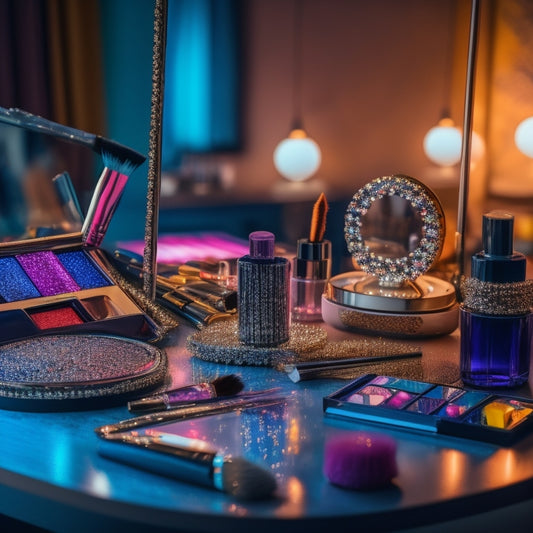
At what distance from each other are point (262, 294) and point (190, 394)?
0.48 ft

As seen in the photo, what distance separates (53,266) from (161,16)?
284mm

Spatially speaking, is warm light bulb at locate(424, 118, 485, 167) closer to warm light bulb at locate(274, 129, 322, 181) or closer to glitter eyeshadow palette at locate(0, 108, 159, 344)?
glitter eyeshadow palette at locate(0, 108, 159, 344)

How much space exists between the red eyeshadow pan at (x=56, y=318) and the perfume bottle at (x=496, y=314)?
379mm

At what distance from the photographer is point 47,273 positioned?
0.92 meters

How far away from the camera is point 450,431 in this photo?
649 millimetres

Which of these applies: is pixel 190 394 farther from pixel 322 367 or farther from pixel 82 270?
pixel 82 270

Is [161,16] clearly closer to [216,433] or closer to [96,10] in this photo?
[216,433]

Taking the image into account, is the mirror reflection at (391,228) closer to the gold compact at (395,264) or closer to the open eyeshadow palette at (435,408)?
the gold compact at (395,264)

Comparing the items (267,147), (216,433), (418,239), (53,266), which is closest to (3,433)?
(216,433)

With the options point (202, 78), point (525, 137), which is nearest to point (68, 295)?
point (525, 137)

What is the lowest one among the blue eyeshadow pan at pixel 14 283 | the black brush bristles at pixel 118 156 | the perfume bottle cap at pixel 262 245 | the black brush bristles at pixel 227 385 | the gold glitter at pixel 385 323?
the black brush bristles at pixel 227 385

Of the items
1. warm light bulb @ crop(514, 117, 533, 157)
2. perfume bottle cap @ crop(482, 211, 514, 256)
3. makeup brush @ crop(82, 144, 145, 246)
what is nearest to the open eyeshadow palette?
perfume bottle cap @ crop(482, 211, 514, 256)

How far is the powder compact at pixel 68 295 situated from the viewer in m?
0.72

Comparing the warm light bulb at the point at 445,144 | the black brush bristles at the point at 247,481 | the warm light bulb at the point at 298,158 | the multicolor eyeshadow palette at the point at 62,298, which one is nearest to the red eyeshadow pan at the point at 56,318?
the multicolor eyeshadow palette at the point at 62,298
